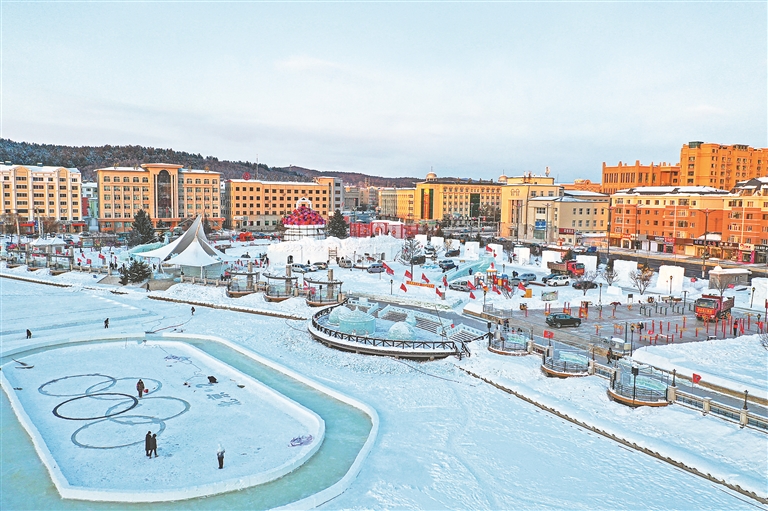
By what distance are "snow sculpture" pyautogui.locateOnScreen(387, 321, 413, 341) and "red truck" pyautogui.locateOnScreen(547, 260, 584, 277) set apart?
67.6 ft

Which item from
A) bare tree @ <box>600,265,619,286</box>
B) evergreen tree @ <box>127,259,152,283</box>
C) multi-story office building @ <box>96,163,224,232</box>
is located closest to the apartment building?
bare tree @ <box>600,265,619,286</box>

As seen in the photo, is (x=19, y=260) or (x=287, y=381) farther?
(x=19, y=260)

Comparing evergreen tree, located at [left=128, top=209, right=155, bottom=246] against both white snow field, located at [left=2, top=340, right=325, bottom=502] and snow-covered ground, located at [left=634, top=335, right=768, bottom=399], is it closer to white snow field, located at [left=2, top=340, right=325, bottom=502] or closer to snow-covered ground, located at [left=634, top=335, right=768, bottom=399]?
white snow field, located at [left=2, top=340, right=325, bottom=502]

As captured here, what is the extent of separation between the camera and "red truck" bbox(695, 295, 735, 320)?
27.8 metres

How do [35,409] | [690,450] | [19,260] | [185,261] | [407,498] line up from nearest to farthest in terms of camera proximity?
[407,498] < [690,450] < [35,409] < [185,261] < [19,260]

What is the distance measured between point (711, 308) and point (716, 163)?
2763 inches

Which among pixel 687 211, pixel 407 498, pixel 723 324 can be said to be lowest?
pixel 407 498

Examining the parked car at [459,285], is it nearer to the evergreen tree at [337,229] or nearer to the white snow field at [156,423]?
the white snow field at [156,423]

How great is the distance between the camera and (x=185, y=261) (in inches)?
1647

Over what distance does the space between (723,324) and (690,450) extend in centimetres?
1363

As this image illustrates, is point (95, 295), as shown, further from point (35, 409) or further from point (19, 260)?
point (35, 409)

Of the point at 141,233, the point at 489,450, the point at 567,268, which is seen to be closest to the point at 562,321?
the point at 489,450

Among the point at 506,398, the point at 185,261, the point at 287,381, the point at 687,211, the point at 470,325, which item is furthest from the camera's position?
the point at 687,211

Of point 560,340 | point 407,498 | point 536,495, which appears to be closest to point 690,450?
point 536,495
